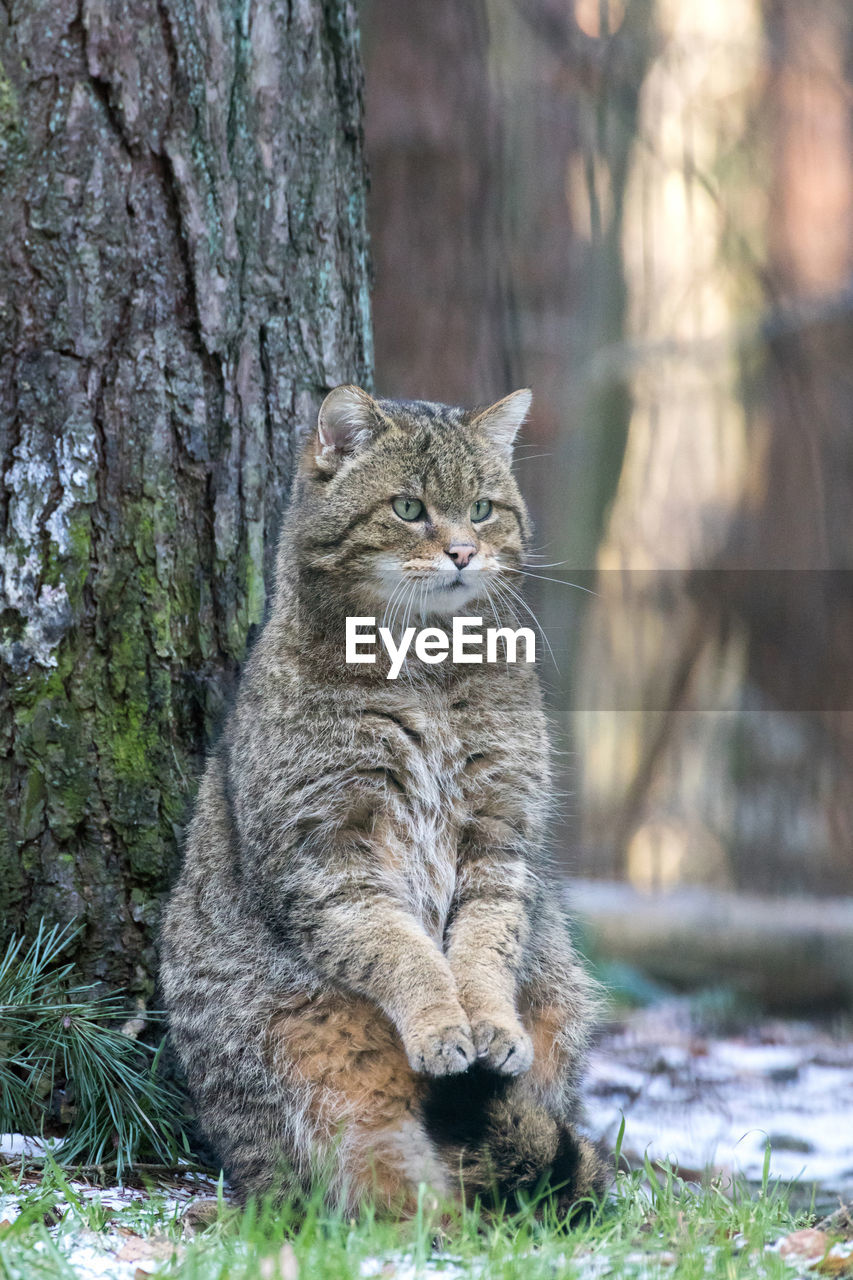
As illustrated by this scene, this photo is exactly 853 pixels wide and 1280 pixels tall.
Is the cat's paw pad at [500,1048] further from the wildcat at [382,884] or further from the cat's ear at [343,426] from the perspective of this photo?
the cat's ear at [343,426]

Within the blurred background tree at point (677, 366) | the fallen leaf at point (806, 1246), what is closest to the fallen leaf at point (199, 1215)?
the fallen leaf at point (806, 1246)

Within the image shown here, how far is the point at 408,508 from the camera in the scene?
2615mm

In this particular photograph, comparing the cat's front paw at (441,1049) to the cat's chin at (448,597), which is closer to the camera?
the cat's front paw at (441,1049)

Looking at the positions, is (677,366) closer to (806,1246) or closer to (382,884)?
(382,884)

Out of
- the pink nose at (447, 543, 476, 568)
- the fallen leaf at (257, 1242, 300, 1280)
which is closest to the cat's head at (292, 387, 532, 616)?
the pink nose at (447, 543, 476, 568)

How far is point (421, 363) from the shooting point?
5121mm

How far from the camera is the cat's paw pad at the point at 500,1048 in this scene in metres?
2.20

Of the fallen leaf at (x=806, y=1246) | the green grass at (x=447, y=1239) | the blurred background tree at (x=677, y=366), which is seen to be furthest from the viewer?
the blurred background tree at (x=677, y=366)

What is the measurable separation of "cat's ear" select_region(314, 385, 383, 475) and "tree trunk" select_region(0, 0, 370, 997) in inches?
17.3

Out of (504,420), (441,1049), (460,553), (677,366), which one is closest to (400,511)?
(460,553)

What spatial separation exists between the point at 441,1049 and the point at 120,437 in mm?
1665

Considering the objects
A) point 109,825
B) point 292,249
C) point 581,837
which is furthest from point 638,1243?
point 581,837

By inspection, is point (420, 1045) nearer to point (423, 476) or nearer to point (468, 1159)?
point (468, 1159)

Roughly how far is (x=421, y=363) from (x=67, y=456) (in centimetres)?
255
